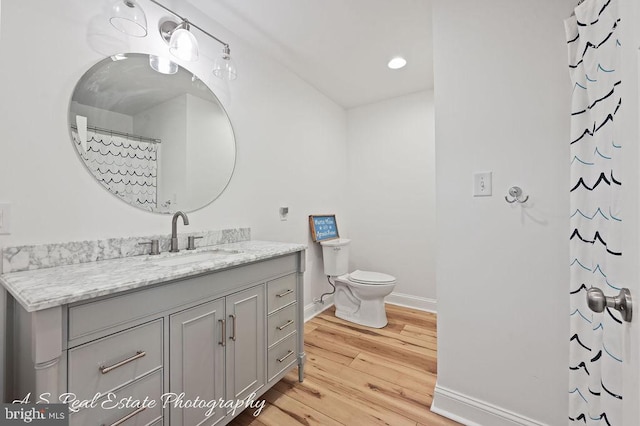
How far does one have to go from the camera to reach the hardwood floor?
1.36 m

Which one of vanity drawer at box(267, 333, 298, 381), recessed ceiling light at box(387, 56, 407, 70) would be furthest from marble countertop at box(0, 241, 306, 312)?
recessed ceiling light at box(387, 56, 407, 70)

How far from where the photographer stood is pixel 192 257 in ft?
4.81

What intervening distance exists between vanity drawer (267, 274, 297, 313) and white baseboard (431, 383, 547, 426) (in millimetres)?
980

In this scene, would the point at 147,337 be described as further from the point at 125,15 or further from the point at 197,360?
the point at 125,15

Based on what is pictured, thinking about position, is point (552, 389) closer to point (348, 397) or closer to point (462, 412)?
point (462, 412)

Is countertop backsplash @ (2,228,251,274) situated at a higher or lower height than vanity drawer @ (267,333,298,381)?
higher

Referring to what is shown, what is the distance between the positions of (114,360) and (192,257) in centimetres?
67

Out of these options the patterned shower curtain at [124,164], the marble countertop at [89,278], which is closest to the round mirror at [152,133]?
the patterned shower curtain at [124,164]

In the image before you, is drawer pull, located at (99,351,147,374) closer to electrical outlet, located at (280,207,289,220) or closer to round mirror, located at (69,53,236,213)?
round mirror, located at (69,53,236,213)

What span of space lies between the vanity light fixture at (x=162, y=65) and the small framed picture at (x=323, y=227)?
1631 mm

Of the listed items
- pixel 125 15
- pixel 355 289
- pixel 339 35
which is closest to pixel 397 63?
pixel 339 35

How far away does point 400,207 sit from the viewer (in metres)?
2.90

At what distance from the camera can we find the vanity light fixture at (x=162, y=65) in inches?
56.1

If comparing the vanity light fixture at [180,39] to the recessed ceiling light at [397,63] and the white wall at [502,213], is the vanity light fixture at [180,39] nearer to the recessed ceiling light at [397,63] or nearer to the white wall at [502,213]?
the white wall at [502,213]
